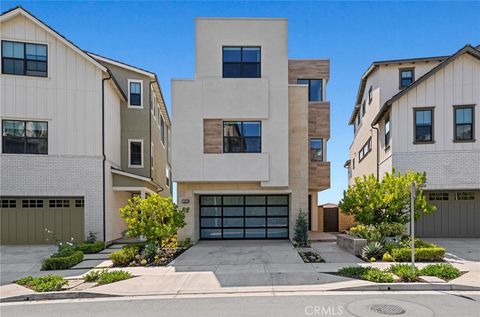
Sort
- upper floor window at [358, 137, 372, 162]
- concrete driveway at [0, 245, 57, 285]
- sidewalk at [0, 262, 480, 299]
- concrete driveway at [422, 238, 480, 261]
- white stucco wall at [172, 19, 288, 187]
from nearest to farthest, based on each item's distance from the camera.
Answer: sidewalk at [0, 262, 480, 299]
concrete driveway at [0, 245, 57, 285]
concrete driveway at [422, 238, 480, 261]
white stucco wall at [172, 19, 288, 187]
upper floor window at [358, 137, 372, 162]

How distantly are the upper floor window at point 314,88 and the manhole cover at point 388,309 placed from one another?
13.8 meters

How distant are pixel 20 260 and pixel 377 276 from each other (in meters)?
12.9

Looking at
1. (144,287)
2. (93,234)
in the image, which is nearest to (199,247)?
(93,234)

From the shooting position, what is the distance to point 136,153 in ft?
64.5

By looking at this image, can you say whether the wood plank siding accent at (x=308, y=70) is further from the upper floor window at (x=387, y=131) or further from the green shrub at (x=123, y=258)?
the green shrub at (x=123, y=258)

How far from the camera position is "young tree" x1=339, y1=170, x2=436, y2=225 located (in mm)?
11820

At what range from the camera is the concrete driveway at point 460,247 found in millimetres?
11766

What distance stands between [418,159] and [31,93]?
19036mm

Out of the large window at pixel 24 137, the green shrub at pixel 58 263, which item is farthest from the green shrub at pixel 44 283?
the large window at pixel 24 137

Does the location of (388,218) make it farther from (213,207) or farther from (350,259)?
(213,207)

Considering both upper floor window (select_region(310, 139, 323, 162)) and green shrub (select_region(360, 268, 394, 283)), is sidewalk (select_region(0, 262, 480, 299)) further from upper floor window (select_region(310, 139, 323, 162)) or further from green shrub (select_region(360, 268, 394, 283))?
upper floor window (select_region(310, 139, 323, 162))

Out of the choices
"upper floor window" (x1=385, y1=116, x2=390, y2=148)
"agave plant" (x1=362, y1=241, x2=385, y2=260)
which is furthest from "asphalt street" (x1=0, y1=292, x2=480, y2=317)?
"upper floor window" (x1=385, y1=116, x2=390, y2=148)

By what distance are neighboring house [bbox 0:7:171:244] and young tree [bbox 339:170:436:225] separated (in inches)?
460

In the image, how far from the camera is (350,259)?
455 inches
